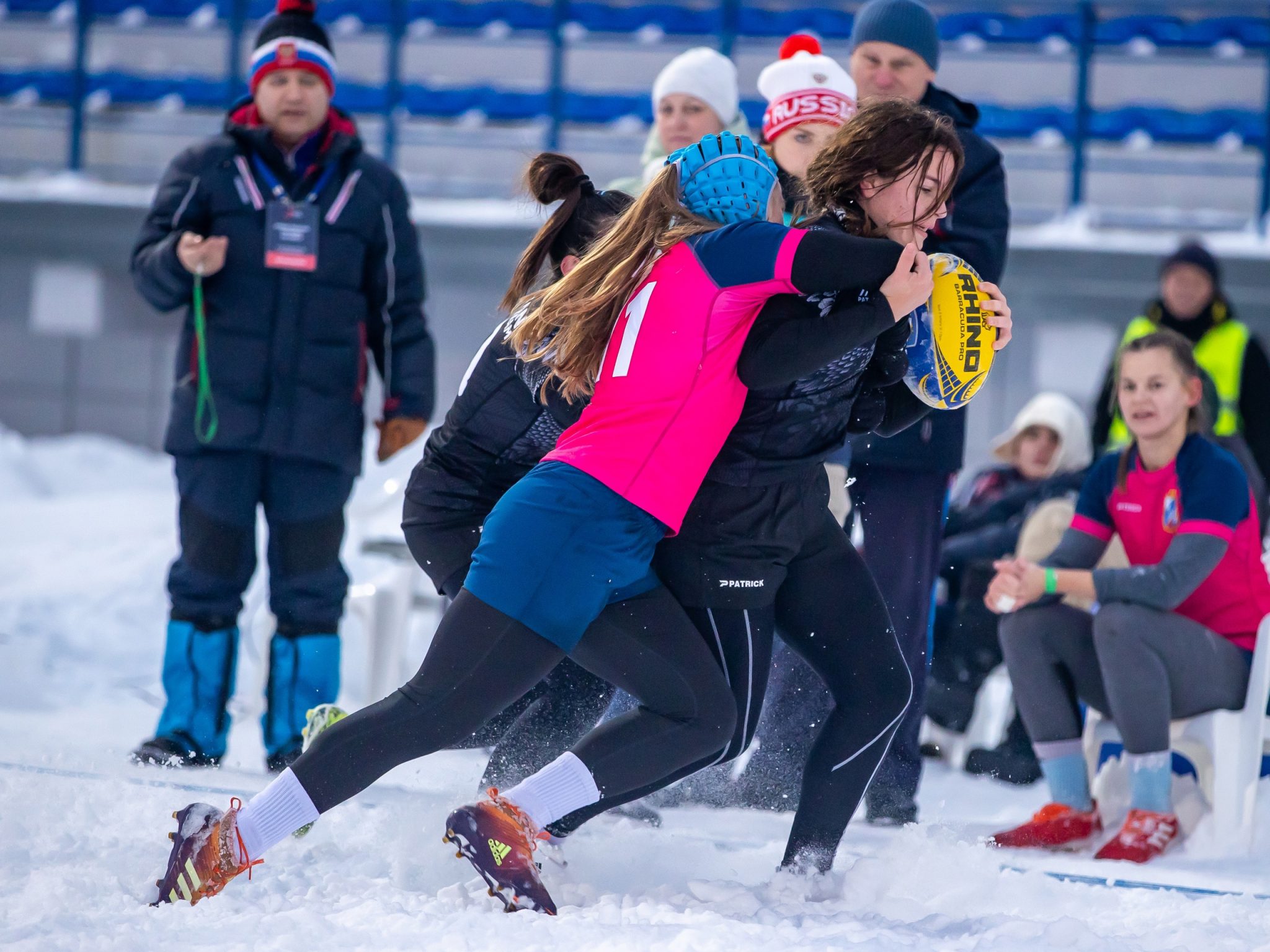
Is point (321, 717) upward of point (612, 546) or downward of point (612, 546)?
downward

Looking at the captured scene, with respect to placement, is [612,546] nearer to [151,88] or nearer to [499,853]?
[499,853]

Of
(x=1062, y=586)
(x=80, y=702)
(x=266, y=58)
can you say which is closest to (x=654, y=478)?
(x=1062, y=586)

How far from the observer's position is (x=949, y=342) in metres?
2.42

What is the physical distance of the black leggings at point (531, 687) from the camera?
215 cm

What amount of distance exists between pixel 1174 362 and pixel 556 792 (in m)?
2.13

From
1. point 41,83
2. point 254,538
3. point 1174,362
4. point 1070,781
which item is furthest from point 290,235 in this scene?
point 41,83

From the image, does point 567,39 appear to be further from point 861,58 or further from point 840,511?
point 840,511

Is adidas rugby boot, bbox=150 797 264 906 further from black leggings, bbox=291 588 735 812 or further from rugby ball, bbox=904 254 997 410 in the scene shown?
rugby ball, bbox=904 254 997 410

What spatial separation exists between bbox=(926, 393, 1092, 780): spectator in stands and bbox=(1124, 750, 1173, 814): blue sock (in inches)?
42.6

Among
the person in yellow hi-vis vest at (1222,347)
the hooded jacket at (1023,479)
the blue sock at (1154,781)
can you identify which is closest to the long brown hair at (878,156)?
the blue sock at (1154,781)

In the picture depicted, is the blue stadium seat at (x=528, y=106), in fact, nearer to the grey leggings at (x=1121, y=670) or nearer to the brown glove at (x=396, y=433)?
the brown glove at (x=396, y=433)

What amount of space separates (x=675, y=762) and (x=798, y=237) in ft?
2.91

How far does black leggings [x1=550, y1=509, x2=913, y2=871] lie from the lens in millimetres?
2414

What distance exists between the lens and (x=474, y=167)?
9.40 meters
